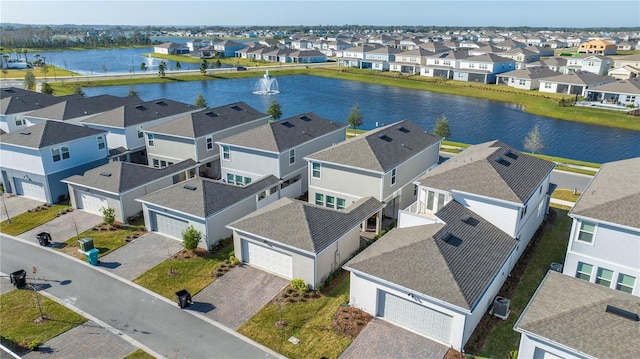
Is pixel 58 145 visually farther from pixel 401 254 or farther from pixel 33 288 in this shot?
pixel 401 254

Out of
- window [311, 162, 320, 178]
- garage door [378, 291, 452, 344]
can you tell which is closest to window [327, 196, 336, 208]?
window [311, 162, 320, 178]

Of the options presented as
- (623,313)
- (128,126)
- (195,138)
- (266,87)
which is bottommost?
(266,87)

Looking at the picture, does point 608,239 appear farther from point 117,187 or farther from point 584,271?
point 117,187

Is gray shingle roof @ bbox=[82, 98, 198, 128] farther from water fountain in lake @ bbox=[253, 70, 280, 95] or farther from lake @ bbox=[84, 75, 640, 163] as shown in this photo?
water fountain in lake @ bbox=[253, 70, 280, 95]

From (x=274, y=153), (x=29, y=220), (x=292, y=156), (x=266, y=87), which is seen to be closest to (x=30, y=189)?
(x=29, y=220)

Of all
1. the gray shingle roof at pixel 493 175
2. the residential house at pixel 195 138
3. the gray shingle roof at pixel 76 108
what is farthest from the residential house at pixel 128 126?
the gray shingle roof at pixel 493 175

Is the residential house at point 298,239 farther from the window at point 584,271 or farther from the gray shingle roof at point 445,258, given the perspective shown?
the window at point 584,271
